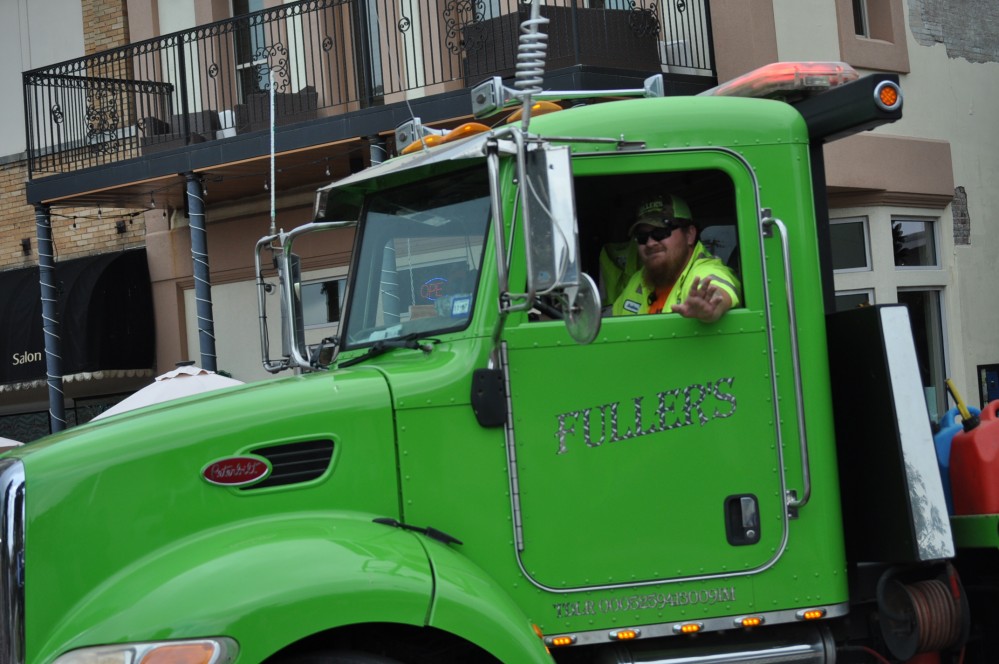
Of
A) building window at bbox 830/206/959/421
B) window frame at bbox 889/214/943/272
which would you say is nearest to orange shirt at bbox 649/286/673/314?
building window at bbox 830/206/959/421

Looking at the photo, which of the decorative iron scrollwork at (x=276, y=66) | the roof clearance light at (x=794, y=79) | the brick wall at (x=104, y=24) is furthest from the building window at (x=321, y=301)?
the roof clearance light at (x=794, y=79)

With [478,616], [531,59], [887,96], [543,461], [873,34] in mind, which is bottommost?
[478,616]

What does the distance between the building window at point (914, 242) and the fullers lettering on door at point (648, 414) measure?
377 inches

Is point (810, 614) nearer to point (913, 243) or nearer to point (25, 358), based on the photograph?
point (913, 243)

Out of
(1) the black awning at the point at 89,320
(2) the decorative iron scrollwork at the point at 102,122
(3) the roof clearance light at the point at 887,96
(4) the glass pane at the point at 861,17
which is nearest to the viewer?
(3) the roof clearance light at the point at 887,96

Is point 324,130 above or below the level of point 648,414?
above

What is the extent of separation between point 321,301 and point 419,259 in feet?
34.6

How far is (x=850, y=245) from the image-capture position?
12984mm

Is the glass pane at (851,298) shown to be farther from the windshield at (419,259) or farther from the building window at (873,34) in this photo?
the windshield at (419,259)

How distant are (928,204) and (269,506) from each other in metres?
11.1

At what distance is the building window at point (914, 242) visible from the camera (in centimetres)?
1330

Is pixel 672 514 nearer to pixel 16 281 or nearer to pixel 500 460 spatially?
pixel 500 460

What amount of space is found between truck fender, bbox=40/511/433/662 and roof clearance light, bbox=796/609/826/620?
136 cm

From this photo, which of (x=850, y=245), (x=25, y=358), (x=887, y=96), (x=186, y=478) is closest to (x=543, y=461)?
(x=186, y=478)
